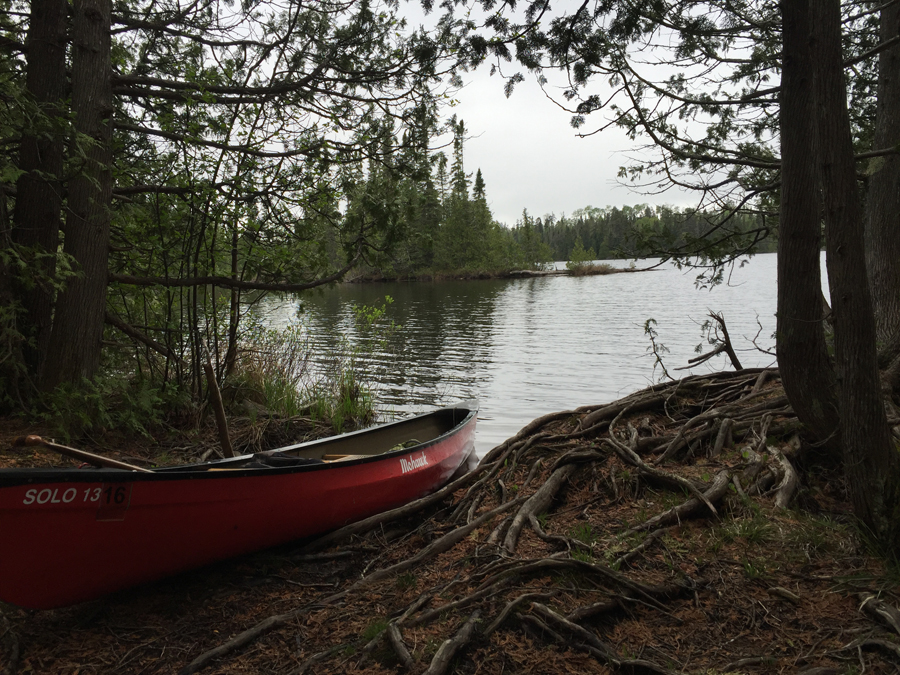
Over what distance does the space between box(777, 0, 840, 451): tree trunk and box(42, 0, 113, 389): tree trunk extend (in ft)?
21.2

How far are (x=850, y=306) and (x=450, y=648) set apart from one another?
2.74m


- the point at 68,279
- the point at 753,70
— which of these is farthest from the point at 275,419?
the point at 753,70

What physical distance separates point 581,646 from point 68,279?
643 centimetres

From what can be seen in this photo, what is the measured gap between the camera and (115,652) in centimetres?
355

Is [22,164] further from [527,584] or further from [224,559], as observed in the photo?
[527,584]

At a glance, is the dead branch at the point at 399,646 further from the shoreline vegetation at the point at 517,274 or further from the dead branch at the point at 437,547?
the shoreline vegetation at the point at 517,274

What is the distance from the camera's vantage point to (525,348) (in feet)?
64.1

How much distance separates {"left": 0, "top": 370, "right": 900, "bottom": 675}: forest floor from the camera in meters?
2.83

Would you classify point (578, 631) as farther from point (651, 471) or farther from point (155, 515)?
point (155, 515)

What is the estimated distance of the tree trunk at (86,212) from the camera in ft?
21.1

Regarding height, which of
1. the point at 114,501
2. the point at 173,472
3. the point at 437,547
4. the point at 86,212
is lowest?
the point at 437,547

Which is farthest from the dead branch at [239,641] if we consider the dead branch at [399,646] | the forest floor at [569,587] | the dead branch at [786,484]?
the dead branch at [786,484]

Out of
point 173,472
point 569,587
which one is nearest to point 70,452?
point 173,472

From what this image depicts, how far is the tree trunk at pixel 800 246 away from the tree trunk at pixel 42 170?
6.87 m
